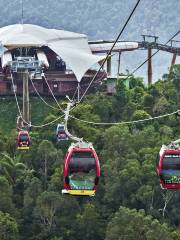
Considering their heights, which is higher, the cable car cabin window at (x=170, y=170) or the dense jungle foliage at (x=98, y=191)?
the cable car cabin window at (x=170, y=170)

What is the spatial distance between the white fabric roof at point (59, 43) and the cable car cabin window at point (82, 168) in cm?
5776

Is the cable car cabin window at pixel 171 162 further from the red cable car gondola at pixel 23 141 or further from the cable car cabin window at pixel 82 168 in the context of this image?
the red cable car gondola at pixel 23 141

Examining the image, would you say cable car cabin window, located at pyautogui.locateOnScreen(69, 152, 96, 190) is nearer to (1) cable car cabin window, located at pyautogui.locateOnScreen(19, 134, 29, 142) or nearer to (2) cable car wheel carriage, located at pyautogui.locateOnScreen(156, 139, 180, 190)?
(2) cable car wheel carriage, located at pyautogui.locateOnScreen(156, 139, 180, 190)

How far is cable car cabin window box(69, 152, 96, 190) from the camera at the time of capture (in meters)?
35.8

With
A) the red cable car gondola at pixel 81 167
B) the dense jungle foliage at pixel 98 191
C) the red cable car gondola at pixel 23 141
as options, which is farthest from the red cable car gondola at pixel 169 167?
the red cable car gondola at pixel 23 141

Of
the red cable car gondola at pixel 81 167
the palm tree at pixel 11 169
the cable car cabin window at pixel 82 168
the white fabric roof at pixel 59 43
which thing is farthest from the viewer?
the white fabric roof at pixel 59 43

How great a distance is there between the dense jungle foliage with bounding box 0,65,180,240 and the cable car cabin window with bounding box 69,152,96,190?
78.6ft

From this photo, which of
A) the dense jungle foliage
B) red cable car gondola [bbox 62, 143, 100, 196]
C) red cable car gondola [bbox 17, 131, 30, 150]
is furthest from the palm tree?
red cable car gondola [bbox 62, 143, 100, 196]

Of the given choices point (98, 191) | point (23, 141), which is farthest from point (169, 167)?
point (98, 191)

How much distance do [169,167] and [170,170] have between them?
20 cm

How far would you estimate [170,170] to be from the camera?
3669 centimetres

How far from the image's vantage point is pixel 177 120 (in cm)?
7931

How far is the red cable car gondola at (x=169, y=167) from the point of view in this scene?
36.0 m

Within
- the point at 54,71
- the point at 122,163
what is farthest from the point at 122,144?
the point at 54,71
